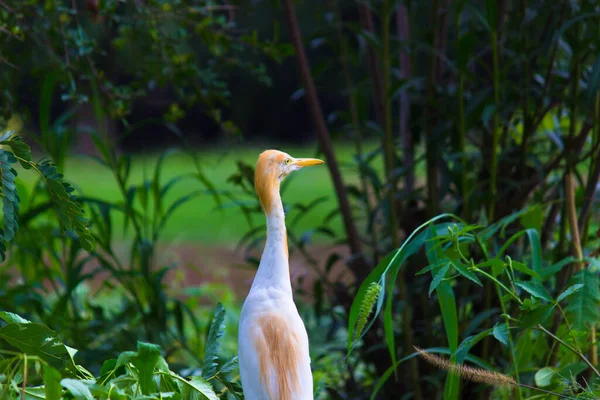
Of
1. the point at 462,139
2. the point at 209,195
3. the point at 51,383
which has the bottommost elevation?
the point at 209,195

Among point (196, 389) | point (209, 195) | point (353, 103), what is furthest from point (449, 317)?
point (209, 195)

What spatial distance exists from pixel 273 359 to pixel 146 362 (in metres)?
0.21

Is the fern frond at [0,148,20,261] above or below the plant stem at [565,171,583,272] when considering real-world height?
above

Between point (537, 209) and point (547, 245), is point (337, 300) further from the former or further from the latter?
point (537, 209)

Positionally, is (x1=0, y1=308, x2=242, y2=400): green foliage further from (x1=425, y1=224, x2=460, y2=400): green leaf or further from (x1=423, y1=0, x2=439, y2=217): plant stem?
(x1=423, y1=0, x2=439, y2=217): plant stem

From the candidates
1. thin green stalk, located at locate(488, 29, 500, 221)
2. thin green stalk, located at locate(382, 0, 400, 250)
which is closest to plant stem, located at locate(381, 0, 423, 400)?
thin green stalk, located at locate(382, 0, 400, 250)

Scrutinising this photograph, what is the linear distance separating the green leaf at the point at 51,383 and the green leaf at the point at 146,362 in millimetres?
122

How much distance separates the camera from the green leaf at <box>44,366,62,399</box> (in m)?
0.82

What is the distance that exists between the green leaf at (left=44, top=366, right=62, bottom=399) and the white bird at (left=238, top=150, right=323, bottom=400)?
32 centimetres

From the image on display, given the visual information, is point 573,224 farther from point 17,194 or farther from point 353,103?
point 17,194

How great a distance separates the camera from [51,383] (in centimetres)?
82

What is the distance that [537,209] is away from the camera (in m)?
1.35

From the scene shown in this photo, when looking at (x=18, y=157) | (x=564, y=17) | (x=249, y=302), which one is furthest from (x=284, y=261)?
(x=564, y=17)

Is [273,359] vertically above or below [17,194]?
below
